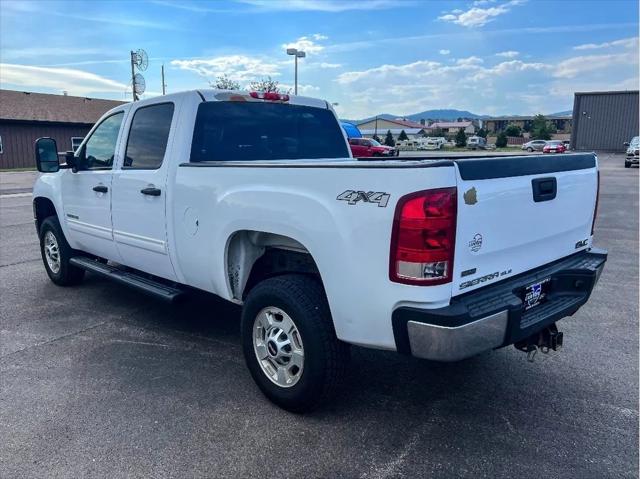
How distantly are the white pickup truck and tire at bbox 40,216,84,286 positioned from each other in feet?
3.86

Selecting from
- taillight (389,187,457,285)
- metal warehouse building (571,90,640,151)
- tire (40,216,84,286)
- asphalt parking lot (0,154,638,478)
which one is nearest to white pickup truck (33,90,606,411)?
taillight (389,187,457,285)

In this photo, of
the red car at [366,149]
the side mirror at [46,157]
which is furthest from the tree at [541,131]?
the side mirror at [46,157]

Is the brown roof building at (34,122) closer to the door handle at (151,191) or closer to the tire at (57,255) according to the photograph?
the tire at (57,255)

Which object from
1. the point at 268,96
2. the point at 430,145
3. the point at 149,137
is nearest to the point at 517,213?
the point at 268,96

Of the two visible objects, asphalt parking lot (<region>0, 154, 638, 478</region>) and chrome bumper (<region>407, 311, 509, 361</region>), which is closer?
chrome bumper (<region>407, 311, 509, 361</region>)

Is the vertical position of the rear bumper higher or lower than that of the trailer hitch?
higher

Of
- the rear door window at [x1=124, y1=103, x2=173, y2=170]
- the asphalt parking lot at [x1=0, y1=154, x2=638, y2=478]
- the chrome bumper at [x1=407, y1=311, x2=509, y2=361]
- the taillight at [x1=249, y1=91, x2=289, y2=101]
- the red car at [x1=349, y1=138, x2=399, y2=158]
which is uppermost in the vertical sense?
the taillight at [x1=249, y1=91, x2=289, y2=101]

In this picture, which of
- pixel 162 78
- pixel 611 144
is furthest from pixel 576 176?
pixel 611 144

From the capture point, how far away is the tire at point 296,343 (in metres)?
2.95

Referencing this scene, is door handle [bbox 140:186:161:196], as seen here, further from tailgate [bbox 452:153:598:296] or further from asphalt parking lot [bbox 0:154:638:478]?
tailgate [bbox 452:153:598:296]

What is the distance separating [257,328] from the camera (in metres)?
3.36

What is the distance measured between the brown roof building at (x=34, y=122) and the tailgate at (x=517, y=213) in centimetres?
3444

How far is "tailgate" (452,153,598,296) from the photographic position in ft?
8.48

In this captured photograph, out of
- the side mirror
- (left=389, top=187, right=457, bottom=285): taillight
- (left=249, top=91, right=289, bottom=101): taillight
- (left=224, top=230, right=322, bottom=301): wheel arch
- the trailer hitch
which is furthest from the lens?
the side mirror
